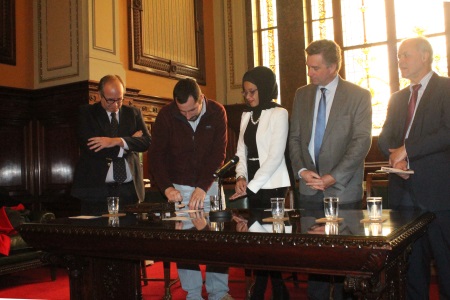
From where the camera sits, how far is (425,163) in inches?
95.7

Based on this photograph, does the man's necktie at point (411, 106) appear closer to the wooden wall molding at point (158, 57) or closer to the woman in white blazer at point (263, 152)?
the woman in white blazer at point (263, 152)

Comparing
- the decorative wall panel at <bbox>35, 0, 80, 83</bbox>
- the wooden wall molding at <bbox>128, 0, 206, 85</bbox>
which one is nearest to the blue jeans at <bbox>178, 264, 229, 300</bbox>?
the decorative wall panel at <bbox>35, 0, 80, 83</bbox>

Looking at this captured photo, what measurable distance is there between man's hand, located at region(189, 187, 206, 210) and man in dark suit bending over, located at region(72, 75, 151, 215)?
1.88ft

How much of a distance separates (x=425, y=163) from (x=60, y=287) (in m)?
3.05

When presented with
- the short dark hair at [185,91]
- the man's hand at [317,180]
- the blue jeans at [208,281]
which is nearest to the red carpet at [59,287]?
the blue jeans at [208,281]

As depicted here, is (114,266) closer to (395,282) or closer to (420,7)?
(395,282)

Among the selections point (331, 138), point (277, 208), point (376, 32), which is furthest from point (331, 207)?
point (376, 32)

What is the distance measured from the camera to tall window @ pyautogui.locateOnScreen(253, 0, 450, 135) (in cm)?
787

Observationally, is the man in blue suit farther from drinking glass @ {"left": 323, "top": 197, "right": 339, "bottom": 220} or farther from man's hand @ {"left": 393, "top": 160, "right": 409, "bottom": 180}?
drinking glass @ {"left": 323, "top": 197, "right": 339, "bottom": 220}

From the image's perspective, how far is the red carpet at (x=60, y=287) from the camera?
12.1 ft

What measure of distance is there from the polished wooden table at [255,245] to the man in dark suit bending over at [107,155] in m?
0.57

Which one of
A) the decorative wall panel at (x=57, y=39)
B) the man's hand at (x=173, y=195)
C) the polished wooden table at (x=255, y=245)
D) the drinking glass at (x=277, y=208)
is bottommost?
the polished wooden table at (x=255, y=245)

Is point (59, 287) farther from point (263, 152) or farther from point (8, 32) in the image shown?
point (8, 32)

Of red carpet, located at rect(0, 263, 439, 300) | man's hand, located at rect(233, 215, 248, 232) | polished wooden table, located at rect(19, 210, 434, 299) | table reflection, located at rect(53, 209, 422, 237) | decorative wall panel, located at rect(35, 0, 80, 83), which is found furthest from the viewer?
decorative wall panel, located at rect(35, 0, 80, 83)
